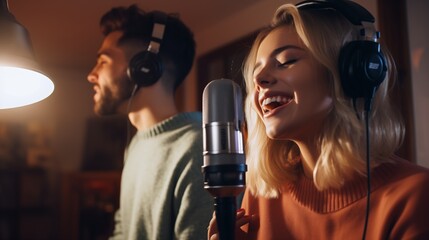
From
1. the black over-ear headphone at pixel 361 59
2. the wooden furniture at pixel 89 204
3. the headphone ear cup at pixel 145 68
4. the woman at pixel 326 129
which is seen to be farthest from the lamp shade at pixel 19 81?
the wooden furniture at pixel 89 204

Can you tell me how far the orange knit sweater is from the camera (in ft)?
1.96

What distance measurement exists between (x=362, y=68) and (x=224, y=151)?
26cm

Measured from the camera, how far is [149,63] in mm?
1196

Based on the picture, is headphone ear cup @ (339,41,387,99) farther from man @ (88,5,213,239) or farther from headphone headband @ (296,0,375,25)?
man @ (88,5,213,239)

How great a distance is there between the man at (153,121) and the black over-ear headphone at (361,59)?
0.50 m

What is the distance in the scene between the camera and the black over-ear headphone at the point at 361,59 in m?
0.63

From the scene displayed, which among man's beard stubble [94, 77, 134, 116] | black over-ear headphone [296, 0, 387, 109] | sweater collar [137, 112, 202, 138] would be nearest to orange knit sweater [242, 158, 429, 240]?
black over-ear headphone [296, 0, 387, 109]

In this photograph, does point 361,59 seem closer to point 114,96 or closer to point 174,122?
point 174,122

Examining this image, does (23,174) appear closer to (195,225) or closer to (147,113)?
(147,113)

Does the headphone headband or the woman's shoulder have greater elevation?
the headphone headband

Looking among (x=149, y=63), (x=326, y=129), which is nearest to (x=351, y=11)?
(x=326, y=129)

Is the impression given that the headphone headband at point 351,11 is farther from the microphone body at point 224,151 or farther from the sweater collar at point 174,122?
the sweater collar at point 174,122

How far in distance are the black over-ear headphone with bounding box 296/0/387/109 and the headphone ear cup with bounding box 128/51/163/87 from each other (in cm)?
62

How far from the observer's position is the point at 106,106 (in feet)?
4.24
